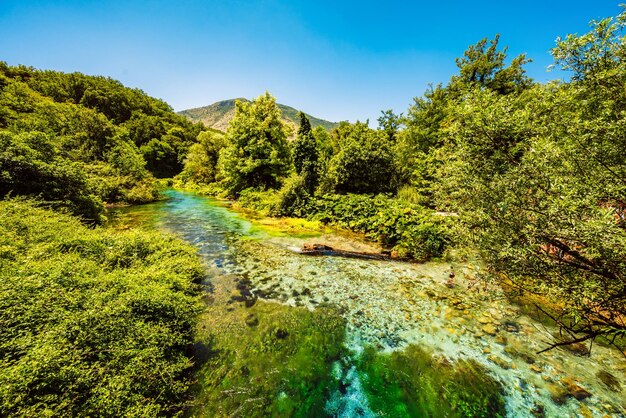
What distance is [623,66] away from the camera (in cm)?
359

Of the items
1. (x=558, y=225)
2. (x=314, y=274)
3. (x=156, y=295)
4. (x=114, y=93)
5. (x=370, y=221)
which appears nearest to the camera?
(x=558, y=225)

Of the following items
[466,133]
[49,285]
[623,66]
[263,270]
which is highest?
[623,66]

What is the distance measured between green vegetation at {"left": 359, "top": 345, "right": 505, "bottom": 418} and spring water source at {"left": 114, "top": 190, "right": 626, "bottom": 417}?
1.5 inches

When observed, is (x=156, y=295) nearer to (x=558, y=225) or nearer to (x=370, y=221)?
(x=558, y=225)

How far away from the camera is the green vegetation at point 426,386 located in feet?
13.9

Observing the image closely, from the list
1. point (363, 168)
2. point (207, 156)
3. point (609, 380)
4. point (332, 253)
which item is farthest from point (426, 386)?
point (207, 156)

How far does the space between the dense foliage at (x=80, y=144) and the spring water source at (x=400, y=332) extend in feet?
25.8

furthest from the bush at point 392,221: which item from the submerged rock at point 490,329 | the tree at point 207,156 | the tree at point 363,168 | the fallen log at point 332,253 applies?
the tree at point 207,156

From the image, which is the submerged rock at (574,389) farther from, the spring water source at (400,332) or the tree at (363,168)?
the tree at (363,168)

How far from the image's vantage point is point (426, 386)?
15.4 feet

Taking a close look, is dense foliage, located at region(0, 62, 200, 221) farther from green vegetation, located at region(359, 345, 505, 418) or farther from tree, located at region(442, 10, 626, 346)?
tree, located at region(442, 10, 626, 346)

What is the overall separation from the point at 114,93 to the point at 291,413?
85.3 meters

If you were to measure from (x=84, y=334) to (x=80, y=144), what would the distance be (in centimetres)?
3064

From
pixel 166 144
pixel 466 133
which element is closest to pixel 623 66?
pixel 466 133
